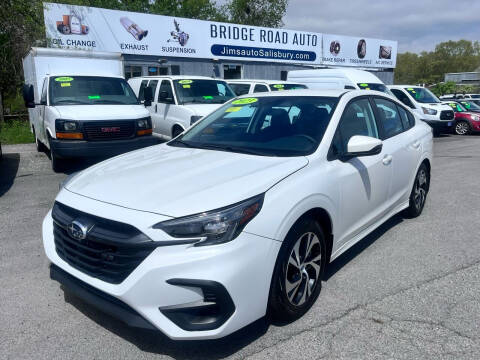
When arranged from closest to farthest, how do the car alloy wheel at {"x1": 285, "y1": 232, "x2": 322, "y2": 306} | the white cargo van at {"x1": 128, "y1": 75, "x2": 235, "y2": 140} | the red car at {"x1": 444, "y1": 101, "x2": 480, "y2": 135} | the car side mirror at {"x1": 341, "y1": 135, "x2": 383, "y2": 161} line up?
1. the car alloy wheel at {"x1": 285, "y1": 232, "x2": 322, "y2": 306}
2. the car side mirror at {"x1": 341, "y1": 135, "x2": 383, "y2": 161}
3. the white cargo van at {"x1": 128, "y1": 75, "x2": 235, "y2": 140}
4. the red car at {"x1": 444, "y1": 101, "x2": 480, "y2": 135}

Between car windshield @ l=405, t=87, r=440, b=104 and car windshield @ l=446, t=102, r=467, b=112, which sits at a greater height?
car windshield @ l=405, t=87, r=440, b=104

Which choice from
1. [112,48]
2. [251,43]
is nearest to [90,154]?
[112,48]

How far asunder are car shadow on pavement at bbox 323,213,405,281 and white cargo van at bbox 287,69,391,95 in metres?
8.55

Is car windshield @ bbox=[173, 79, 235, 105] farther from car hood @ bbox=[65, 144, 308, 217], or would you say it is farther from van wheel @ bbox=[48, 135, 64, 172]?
car hood @ bbox=[65, 144, 308, 217]

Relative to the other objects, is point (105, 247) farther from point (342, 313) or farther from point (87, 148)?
point (87, 148)

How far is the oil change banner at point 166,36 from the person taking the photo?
16.2m

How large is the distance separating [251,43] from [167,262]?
21.5 m

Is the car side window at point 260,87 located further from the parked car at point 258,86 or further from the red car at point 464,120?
the red car at point 464,120

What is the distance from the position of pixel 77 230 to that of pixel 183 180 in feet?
2.53

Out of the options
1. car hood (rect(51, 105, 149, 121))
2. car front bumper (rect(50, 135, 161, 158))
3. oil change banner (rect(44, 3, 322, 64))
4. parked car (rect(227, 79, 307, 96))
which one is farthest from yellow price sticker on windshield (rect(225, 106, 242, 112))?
oil change banner (rect(44, 3, 322, 64))

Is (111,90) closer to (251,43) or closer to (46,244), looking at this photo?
(46,244)

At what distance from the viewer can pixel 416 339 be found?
2818 millimetres

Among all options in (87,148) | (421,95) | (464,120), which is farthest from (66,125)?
(464,120)

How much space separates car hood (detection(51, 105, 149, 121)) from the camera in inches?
296
